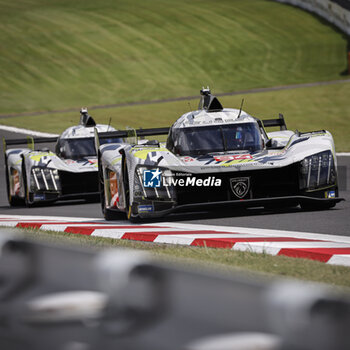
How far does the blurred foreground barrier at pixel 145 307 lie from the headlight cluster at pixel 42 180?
10.1m

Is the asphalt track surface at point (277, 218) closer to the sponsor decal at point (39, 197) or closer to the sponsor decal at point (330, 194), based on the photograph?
the sponsor decal at point (330, 194)

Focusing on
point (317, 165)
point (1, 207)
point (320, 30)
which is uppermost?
point (320, 30)

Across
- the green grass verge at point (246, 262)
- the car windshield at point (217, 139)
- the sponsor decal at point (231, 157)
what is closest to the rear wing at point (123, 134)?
the car windshield at point (217, 139)

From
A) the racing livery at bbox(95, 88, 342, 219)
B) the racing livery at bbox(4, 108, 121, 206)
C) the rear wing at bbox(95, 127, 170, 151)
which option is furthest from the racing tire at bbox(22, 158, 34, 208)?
the racing livery at bbox(95, 88, 342, 219)

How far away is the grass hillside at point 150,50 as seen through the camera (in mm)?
Result: 48656

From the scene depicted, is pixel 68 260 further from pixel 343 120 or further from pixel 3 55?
pixel 3 55

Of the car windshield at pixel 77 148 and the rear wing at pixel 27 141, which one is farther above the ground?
the rear wing at pixel 27 141

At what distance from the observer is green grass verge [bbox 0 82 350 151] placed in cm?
3212

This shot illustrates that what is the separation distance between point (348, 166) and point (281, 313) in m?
15.1

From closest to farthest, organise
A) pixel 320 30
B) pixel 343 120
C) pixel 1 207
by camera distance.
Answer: pixel 1 207, pixel 343 120, pixel 320 30

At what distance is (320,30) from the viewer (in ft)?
190

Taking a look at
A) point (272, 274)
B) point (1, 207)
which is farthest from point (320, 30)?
point (272, 274)

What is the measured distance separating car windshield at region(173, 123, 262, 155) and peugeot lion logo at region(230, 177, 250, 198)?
1.32m

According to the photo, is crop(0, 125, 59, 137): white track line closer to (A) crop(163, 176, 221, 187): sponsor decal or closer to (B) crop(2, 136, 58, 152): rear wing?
(B) crop(2, 136, 58, 152): rear wing
